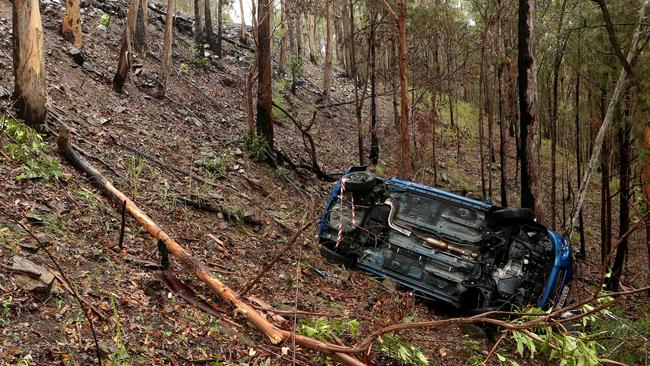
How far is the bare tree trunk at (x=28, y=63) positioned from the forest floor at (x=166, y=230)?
1.46 feet

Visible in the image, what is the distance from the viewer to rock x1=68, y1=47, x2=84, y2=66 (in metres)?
11.1

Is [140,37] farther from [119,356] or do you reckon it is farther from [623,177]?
[623,177]

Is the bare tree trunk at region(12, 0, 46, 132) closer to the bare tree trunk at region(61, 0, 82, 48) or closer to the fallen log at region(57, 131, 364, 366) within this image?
the fallen log at region(57, 131, 364, 366)

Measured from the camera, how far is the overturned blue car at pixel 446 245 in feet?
23.1

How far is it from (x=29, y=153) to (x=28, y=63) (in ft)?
4.61

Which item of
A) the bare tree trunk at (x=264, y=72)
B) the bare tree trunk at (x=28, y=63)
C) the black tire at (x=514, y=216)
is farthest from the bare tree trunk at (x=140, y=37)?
the black tire at (x=514, y=216)

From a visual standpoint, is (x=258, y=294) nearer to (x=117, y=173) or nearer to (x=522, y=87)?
(x=117, y=173)

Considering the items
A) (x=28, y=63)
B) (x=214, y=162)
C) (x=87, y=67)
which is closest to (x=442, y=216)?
(x=214, y=162)

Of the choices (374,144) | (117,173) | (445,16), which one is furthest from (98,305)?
(445,16)

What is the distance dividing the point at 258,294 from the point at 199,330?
129 centimetres

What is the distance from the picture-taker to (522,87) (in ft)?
31.1

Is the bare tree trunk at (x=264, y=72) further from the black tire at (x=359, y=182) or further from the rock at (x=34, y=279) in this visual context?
the rock at (x=34, y=279)

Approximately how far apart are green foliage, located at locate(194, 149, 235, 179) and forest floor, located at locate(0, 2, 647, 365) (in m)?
0.05

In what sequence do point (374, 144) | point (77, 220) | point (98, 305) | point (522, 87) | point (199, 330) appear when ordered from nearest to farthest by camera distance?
point (98, 305) < point (199, 330) < point (77, 220) < point (522, 87) < point (374, 144)
